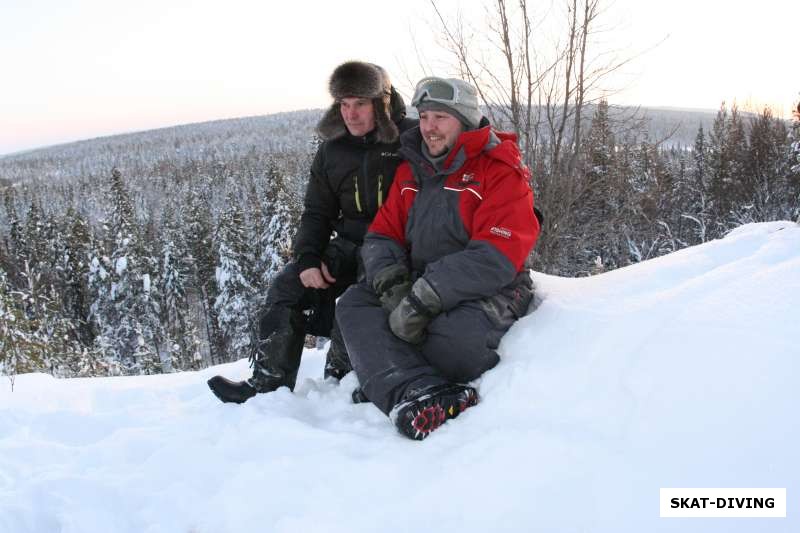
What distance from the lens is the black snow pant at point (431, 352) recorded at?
100 inches

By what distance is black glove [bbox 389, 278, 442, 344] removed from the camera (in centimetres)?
257

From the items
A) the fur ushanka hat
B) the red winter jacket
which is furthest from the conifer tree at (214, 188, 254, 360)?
the red winter jacket

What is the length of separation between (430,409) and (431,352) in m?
0.47

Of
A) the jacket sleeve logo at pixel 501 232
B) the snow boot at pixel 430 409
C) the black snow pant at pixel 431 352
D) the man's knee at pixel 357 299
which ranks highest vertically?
the jacket sleeve logo at pixel 501 232

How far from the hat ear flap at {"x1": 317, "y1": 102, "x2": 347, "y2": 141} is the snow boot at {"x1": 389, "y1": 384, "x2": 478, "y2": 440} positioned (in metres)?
1.88

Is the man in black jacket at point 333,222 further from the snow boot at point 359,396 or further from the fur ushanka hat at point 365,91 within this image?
the snow boot at point 359,396

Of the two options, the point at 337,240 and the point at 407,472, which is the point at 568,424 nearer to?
the point at 407,472

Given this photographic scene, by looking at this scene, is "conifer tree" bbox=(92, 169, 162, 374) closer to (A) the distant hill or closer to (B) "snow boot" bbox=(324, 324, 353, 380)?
(B) "snow boot" bbox=(324, 324, 353, 380)

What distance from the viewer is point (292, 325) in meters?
3.27

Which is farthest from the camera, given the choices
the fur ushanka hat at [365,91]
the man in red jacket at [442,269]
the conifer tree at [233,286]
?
the conifer tree at [233,286]

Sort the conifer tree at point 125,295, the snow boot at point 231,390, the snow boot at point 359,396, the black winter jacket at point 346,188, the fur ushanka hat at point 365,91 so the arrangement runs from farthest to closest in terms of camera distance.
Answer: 1. the conifer tree at point 125,295
2. the black winter jacket at point 346,188
3. the fur ushanka hat at point 365,91
4. the snow boot at point 231,390
5. the snow boot at point 359,396

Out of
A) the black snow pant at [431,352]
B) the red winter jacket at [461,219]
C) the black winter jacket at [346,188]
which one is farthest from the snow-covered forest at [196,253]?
the black snow pant at [431,352]

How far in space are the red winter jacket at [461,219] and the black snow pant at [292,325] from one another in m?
0.54

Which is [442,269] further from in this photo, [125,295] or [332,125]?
[125,295]
